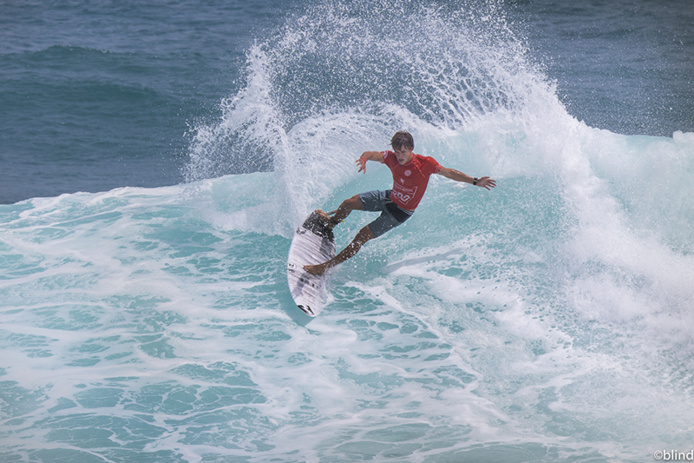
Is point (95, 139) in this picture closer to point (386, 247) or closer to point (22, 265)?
point (22, 265)

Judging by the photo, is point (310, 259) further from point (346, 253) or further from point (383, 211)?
point (383, 211)

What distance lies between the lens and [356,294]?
7520mm

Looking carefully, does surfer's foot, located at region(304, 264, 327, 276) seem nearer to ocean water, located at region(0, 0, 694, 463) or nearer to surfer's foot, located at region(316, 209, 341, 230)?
ocean water, located at region(0, 0, 694, 463)

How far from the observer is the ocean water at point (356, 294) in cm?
540

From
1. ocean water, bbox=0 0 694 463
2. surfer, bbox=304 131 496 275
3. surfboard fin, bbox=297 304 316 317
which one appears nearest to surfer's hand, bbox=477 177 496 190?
surfer, bbox=304 131 496 275

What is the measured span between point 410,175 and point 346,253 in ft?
4.02

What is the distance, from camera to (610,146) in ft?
31.5

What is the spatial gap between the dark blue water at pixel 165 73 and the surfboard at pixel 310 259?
4.50 meters

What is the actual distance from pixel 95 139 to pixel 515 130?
10564mm

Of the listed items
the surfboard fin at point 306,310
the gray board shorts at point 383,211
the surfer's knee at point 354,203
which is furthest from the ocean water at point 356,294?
the surfer's knee at point 354,203

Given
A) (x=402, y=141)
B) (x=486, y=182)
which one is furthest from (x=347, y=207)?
(x=486, y=182)

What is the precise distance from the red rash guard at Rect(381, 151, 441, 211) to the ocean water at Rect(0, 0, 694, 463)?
1143mm

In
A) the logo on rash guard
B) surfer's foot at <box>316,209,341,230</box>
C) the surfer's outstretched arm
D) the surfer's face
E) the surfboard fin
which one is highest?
the surfer's face

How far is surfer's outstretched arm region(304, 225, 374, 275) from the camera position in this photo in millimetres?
7406
